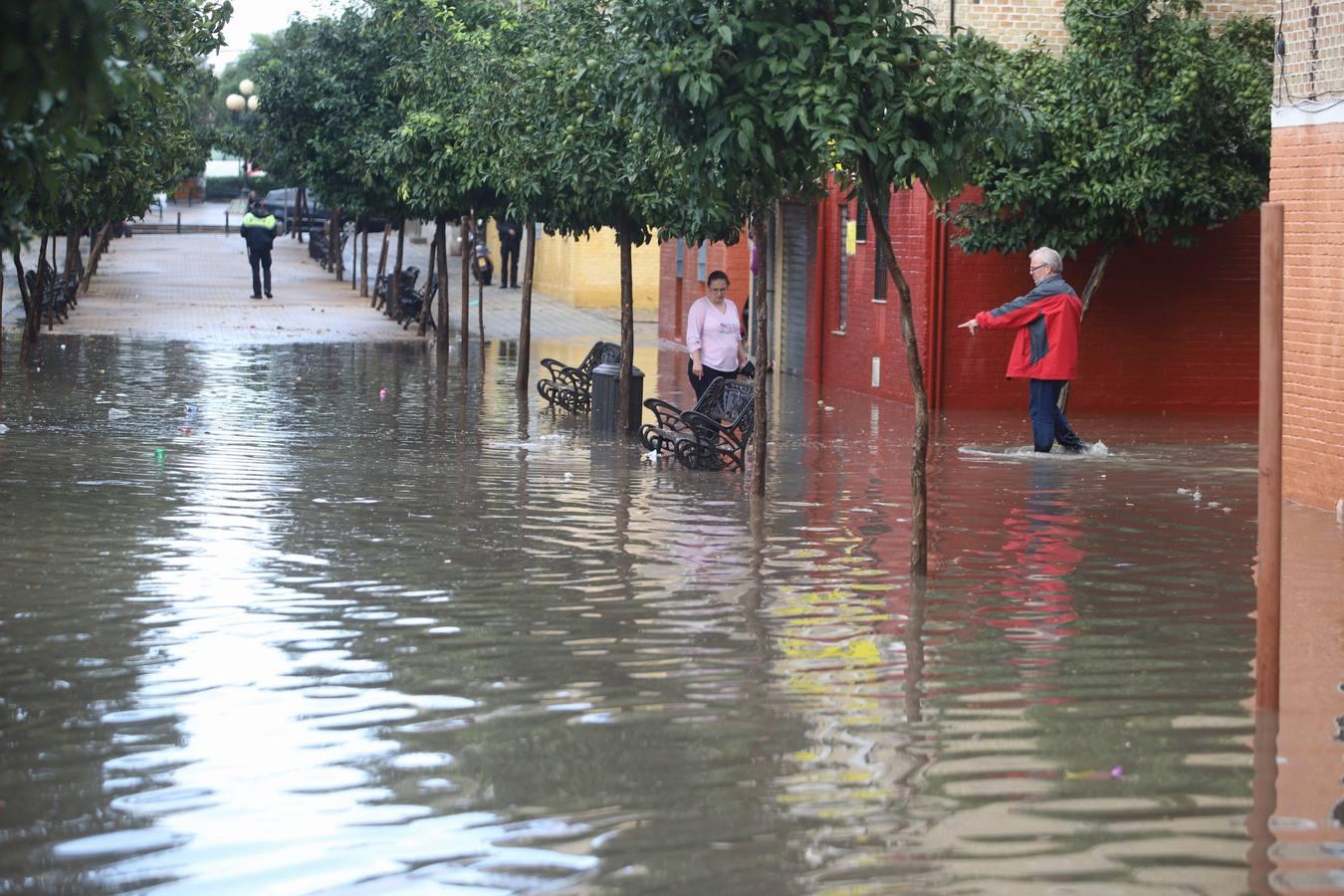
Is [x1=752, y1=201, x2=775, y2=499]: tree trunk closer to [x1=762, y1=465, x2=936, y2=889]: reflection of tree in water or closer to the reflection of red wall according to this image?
[x1=762, y1=465, x2=936, y2=889]: reflection of tree in water

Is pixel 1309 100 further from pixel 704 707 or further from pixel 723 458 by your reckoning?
pixel 704 707

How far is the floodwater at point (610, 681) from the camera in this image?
530 cm

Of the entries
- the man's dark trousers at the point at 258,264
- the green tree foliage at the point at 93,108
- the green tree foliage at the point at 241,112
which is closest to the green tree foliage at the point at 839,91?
the green tree foliage at the point at 93,108

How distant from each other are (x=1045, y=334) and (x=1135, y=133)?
145 inches

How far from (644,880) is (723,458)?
9760 millimetres

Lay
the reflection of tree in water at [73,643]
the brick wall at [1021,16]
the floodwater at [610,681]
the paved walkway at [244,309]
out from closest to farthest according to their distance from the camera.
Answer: the floodwater at [610,681], the reflection of tree in water at [73,643], the brick wall at [1021,16], the paved walkway at [244,309]

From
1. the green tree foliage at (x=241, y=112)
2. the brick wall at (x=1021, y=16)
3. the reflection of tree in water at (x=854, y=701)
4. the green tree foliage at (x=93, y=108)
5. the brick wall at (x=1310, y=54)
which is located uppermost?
the green tree foliage at (x=241, y=112)

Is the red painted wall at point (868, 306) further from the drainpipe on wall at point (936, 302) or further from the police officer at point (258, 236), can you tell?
the police officer at point (258, 236)

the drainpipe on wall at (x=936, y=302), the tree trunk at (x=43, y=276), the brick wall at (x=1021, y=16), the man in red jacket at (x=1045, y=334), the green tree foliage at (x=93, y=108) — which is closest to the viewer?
the green tree foliage at (x=93, y=108)

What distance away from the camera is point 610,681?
723 centimetres

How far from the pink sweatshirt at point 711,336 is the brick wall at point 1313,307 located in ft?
15.2

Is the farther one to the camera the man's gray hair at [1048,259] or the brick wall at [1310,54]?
the man's gray hair at [1048,259]

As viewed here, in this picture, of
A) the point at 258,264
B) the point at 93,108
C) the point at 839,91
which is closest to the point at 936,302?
the point at 839,91

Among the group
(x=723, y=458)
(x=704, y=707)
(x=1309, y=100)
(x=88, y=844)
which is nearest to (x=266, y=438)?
(x=723, y=458)
